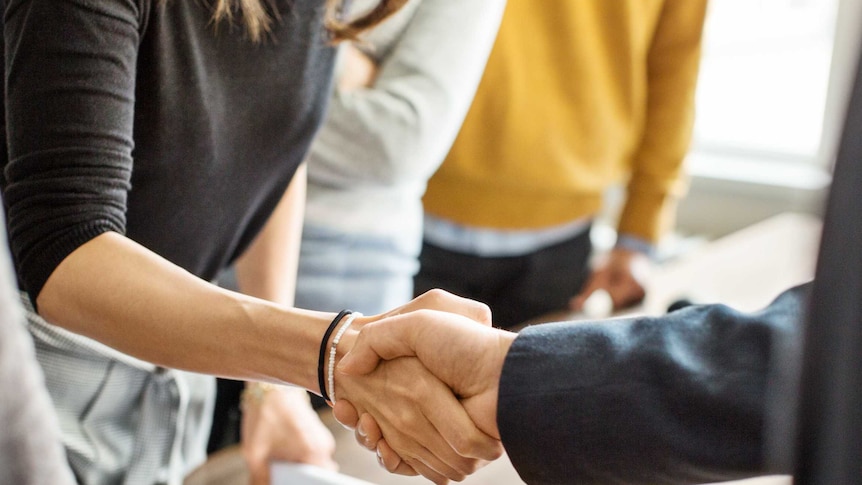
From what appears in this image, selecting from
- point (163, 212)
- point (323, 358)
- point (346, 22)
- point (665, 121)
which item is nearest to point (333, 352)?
point (323, 358)

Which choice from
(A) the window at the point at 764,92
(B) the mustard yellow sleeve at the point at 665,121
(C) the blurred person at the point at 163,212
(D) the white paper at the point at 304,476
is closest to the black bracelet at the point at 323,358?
(C) the blurred person at the point at 163,212

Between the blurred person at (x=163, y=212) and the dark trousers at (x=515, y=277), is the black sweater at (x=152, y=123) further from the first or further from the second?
the dark trousers at (x=515, y=277)

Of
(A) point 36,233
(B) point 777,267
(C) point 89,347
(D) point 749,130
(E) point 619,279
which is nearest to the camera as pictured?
(A) point 36,233

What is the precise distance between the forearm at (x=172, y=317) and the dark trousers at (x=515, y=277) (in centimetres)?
24

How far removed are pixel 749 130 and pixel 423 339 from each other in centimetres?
108

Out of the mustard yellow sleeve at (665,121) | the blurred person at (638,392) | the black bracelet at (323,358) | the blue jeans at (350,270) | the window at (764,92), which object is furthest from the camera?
the window at (764,92)

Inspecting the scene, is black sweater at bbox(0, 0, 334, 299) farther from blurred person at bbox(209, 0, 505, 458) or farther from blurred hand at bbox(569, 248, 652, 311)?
blurred hand at bbox(569, 248, 652, 311)

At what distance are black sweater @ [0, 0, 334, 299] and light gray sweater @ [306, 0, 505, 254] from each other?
0.05 m

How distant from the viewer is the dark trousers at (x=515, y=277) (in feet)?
2.69

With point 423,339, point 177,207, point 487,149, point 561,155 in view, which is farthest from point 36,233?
point 561,155

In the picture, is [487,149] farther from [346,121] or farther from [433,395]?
[433,395]

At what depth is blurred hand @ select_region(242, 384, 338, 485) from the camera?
68cm

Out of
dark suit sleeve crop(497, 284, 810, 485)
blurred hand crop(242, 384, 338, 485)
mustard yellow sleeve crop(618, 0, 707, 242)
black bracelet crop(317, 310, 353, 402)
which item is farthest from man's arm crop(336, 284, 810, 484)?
mustard yellow sleeve crop(618, 0, 707, 242)

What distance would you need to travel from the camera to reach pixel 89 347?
60cm
